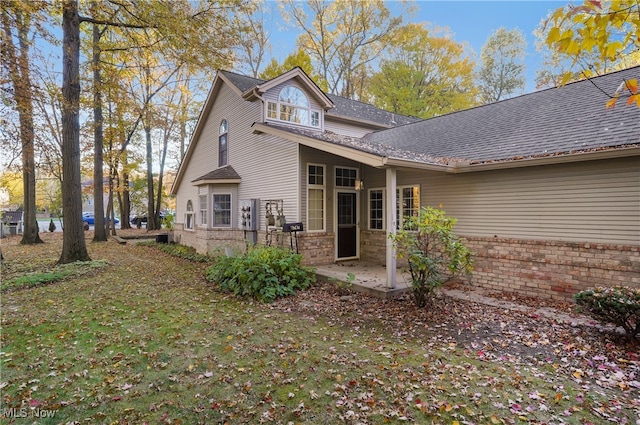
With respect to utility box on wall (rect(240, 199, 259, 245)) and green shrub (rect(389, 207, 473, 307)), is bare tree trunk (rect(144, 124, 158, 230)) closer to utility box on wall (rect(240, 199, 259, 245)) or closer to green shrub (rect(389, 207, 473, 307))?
utility box on wall (rect(240, 199, 259, 245))

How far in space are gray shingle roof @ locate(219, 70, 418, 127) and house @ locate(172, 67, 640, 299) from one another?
109 millimetres

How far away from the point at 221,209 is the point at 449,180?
7555mm

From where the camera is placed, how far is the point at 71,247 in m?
9.56

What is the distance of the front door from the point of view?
9.70 m

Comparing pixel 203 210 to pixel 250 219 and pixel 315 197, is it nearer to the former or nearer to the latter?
pixel 250 219

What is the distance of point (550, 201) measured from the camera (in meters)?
6.43

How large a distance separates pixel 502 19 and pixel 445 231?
21969 millimetres

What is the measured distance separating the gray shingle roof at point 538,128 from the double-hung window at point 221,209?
19.6ft

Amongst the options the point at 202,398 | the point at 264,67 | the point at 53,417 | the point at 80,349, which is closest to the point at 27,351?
the point at 80,349

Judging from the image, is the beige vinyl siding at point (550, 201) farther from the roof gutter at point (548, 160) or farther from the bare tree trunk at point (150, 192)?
the bare tree trunk at point (150, 192)

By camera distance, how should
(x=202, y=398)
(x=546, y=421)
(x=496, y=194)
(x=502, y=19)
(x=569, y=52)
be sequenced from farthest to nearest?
1. (x=502, y=19)
2. (x=496, y=194)
3. (x=202, y=398)
4. (x=546, y=421)
5. (x=569, y=52)

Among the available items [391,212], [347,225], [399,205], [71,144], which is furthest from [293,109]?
[71,144]

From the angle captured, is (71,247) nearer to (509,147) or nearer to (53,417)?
(53,417)

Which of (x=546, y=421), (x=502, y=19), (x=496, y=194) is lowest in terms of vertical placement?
(x=546, y=421)
